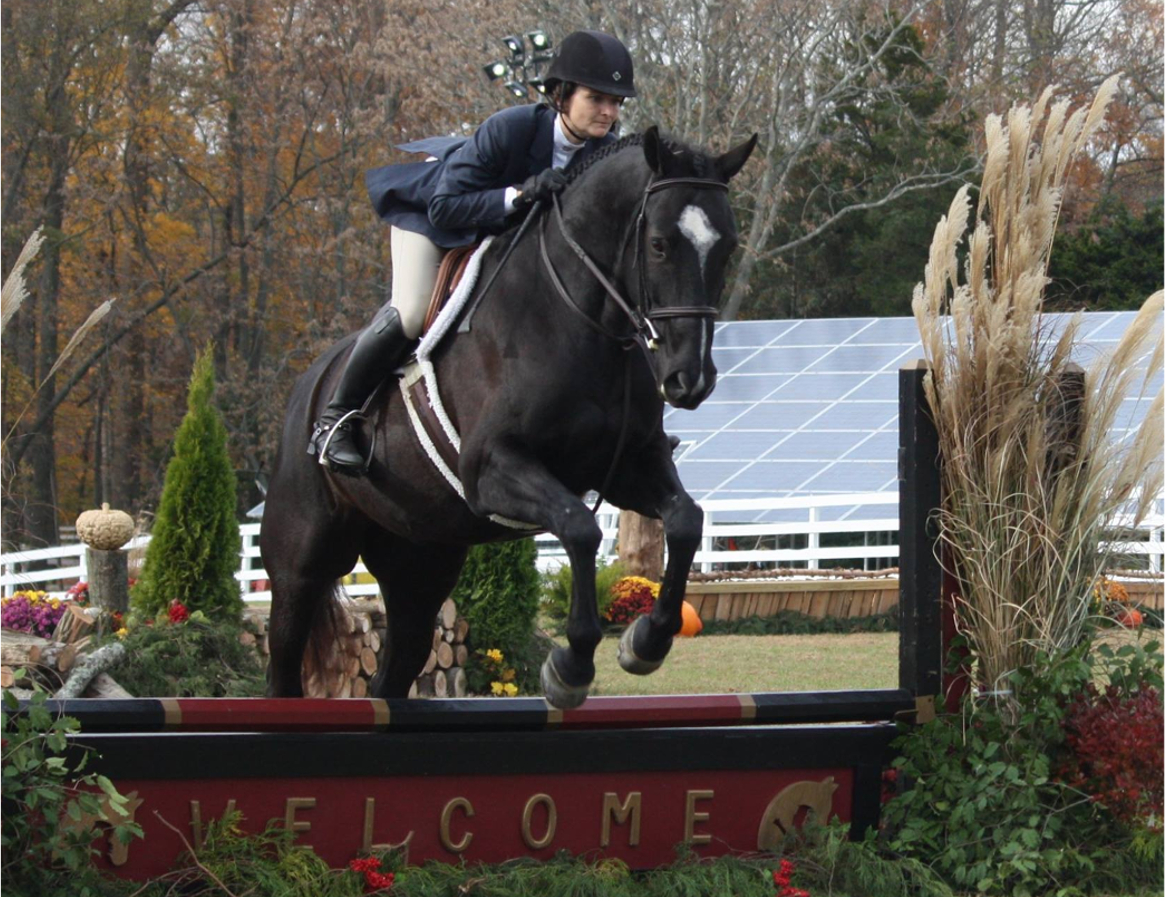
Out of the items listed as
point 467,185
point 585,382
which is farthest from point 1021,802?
point 467,185

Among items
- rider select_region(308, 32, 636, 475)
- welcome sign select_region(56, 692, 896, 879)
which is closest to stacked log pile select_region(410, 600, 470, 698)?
rider select_region(308, 32, 636, 475)

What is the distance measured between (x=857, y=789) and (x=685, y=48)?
57.0 ft

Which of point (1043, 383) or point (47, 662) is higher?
point (1043, 383)

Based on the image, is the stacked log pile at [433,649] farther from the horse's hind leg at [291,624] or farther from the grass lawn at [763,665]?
the horse's hind leg at [291,624]

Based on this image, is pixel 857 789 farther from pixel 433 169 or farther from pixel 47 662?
pixel 47 662

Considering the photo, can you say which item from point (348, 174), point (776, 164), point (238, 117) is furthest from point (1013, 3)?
point (238, 117)

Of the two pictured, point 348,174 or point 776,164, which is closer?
point 776,164

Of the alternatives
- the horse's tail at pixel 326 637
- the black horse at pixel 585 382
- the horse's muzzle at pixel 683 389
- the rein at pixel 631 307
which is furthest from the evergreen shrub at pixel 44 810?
the horse's tail at pixel 326 637

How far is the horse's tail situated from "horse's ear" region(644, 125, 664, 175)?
196cm

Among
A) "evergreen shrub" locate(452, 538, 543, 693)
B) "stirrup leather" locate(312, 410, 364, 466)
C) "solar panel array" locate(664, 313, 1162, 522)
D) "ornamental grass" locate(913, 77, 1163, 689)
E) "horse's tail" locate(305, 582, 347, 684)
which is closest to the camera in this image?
"ornamental grass" locate(913, 77, 1163, 689)

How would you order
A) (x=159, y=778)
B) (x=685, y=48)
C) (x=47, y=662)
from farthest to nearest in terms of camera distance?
(x=685, y=48) < (x=47, y=662) < (x=159, y=778)

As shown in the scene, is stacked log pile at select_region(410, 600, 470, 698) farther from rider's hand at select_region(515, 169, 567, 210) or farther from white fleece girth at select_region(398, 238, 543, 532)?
rider's hand at select_region(515, 169, 567, 210)

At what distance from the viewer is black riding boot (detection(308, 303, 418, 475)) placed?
3.84 m

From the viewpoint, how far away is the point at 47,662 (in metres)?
6.29
